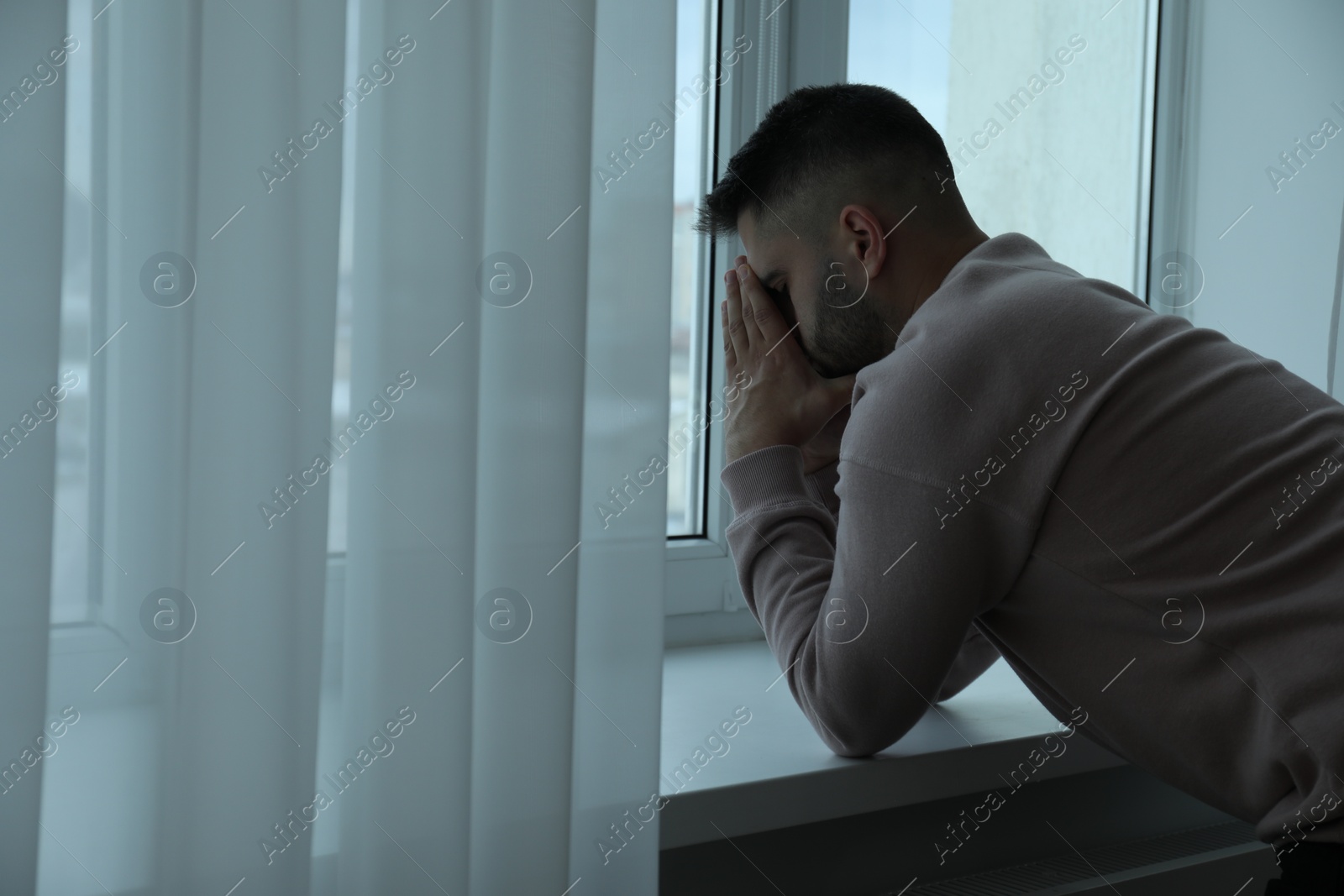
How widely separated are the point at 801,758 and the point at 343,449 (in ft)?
1.63

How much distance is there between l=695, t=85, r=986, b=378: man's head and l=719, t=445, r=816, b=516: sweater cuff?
4.8 inches

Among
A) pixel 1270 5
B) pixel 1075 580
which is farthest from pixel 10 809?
pixel 1270 5

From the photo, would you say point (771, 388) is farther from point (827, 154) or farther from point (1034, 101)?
point (1034, 101)

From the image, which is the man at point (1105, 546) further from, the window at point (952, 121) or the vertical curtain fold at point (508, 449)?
the window at point (952, 121)

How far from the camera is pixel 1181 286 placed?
1.71 meters

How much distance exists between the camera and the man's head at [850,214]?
1.01 m

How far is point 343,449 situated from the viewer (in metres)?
0.73

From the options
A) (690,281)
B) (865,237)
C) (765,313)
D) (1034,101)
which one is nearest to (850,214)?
(865,237)

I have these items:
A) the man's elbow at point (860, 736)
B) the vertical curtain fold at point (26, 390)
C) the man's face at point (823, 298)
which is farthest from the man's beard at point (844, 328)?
Answer: the vertical curtain fold at point (26, 390)

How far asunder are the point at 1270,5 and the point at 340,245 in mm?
1499

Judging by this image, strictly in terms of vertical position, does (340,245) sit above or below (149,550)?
above

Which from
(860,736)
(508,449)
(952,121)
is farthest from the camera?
(952,121)

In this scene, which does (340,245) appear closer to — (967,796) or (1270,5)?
(967,796)

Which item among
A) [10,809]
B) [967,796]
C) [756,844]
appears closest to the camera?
[10,809]
